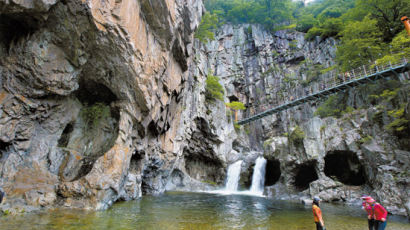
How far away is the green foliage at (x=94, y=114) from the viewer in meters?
12.4

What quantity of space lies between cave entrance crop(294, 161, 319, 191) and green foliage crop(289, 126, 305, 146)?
6.39ft

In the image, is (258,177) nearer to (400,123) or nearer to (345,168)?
(345,168)

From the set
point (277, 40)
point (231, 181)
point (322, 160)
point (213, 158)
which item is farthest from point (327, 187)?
point (277, 40)

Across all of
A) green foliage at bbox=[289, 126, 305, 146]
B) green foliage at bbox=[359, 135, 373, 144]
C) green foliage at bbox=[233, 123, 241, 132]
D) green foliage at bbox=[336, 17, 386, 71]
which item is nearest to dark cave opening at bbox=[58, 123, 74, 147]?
green foliage at bbox=[289, 126, 305, 146]

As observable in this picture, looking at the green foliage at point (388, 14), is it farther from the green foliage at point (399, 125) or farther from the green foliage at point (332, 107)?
the green foliage at point (399, 125)

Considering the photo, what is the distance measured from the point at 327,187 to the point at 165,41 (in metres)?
14.2

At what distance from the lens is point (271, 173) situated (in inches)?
859

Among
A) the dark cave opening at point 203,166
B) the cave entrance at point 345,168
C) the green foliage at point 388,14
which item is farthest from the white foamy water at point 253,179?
the green foliage at point 388,14

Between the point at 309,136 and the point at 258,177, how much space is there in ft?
24.0

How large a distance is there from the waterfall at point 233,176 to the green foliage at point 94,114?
16113 mm

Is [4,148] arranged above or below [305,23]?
below

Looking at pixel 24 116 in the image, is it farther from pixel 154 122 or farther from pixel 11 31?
pixel 154 122

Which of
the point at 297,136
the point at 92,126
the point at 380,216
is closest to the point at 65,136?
the point at 92,126

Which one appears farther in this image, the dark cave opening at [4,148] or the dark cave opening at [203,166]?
the dark cave opening at [203,166]
